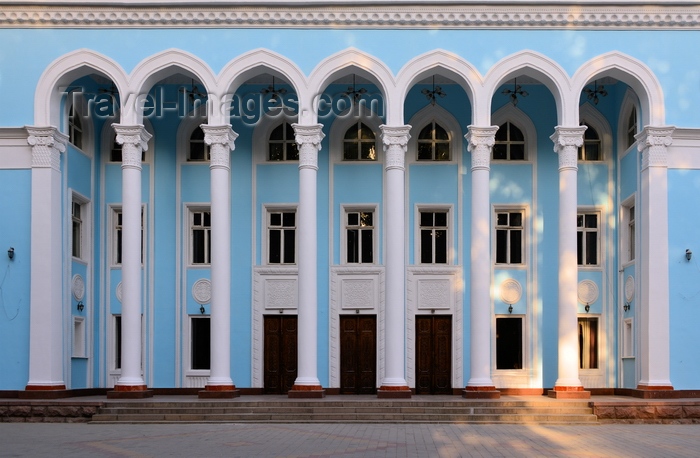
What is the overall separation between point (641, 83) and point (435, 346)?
8114 mm

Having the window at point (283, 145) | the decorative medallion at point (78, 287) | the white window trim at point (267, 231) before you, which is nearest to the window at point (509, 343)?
the white window trim at point (267, 231)

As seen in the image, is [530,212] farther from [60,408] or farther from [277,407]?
[60,408]

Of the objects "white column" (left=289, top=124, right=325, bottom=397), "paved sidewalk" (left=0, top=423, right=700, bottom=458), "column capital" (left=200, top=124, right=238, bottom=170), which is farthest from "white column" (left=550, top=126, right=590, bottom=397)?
"column capital" (left=200, top=124, right=238, bottom=170)

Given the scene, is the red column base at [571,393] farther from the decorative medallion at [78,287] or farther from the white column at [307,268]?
the decorative medallion at [78,287]

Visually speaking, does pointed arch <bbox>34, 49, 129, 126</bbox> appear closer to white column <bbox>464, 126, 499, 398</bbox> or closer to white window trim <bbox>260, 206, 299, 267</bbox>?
white window trim <bbox>260, 206, 299, 267</bbox>

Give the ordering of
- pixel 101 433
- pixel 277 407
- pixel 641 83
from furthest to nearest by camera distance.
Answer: pixel 641 83 → pixel 277 407 → pixel 101 433

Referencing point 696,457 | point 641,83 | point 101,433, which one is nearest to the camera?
point 696,457

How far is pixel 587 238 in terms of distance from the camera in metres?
25.8

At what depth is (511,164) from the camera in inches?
1016

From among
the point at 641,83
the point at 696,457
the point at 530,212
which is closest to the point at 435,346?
Result: the point at 530,212

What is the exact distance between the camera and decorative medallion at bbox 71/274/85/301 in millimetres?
24562

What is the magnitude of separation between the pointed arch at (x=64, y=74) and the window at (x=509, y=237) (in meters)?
9.96

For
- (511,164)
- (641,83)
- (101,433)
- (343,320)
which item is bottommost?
(101,433)

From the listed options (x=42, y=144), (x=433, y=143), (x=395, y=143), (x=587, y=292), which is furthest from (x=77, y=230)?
(x=587, y=292)
